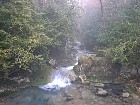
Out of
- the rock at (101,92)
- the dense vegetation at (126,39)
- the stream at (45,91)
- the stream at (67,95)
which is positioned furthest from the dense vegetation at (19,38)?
the dense vegetation at (126,39)

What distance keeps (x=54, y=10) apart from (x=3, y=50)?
12321 millimetres

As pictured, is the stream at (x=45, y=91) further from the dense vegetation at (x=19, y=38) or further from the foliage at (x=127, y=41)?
the foliage at (x=127, y=41)

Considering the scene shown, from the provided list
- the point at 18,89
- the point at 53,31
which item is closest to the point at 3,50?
the point at 18,89

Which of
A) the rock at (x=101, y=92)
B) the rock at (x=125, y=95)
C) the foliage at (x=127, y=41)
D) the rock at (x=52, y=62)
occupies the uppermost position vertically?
the foliage at (x=127, y=41)

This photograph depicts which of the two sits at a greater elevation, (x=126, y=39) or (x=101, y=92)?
(x=126, y=39)

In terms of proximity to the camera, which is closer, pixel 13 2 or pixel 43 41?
pixel 13 2

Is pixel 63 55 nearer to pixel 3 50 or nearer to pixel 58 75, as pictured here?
pixel 58 75

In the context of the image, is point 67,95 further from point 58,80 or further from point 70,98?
point 58,80

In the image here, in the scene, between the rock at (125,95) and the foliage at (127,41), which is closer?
the rock at (125,95)

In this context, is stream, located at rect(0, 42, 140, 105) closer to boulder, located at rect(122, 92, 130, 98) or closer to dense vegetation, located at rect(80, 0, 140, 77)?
boulder, located at rect(122, 92, 130, 98)

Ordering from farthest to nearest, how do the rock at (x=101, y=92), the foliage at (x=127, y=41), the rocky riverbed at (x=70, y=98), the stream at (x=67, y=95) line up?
1. the foliage at (x=127, y=41)
2. the rock at (x=101, y=92)
3. the stream at (x=67, y=95)
4. the rocky riverbed at (x=70, y=98)

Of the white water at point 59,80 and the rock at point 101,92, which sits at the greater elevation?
the white water at point 59,80

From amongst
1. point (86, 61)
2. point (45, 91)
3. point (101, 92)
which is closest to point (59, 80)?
point (45, 91)

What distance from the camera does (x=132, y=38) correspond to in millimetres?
19922
